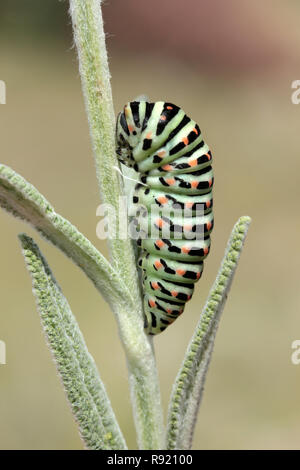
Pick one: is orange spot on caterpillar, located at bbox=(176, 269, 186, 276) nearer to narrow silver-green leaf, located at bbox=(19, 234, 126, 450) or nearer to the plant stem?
the plant stem

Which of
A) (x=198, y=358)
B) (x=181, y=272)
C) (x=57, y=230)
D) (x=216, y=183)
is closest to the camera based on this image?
(x=57, y=230)

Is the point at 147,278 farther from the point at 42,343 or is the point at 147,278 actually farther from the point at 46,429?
the point at 42,343

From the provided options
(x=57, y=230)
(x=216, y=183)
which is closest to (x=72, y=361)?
(x=57, y=230)

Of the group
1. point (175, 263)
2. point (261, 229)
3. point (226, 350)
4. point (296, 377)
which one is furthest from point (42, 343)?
point (175, 263)

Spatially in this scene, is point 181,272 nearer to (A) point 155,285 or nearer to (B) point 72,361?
(A) point 155,285

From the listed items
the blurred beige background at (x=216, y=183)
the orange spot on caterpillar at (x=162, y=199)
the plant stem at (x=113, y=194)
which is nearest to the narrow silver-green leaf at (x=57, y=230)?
the plant stem at (x=113, y=194)

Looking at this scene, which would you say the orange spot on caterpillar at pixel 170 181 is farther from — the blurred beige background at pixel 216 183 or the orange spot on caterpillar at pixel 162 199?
the blurred beige background at pixel 216 183
